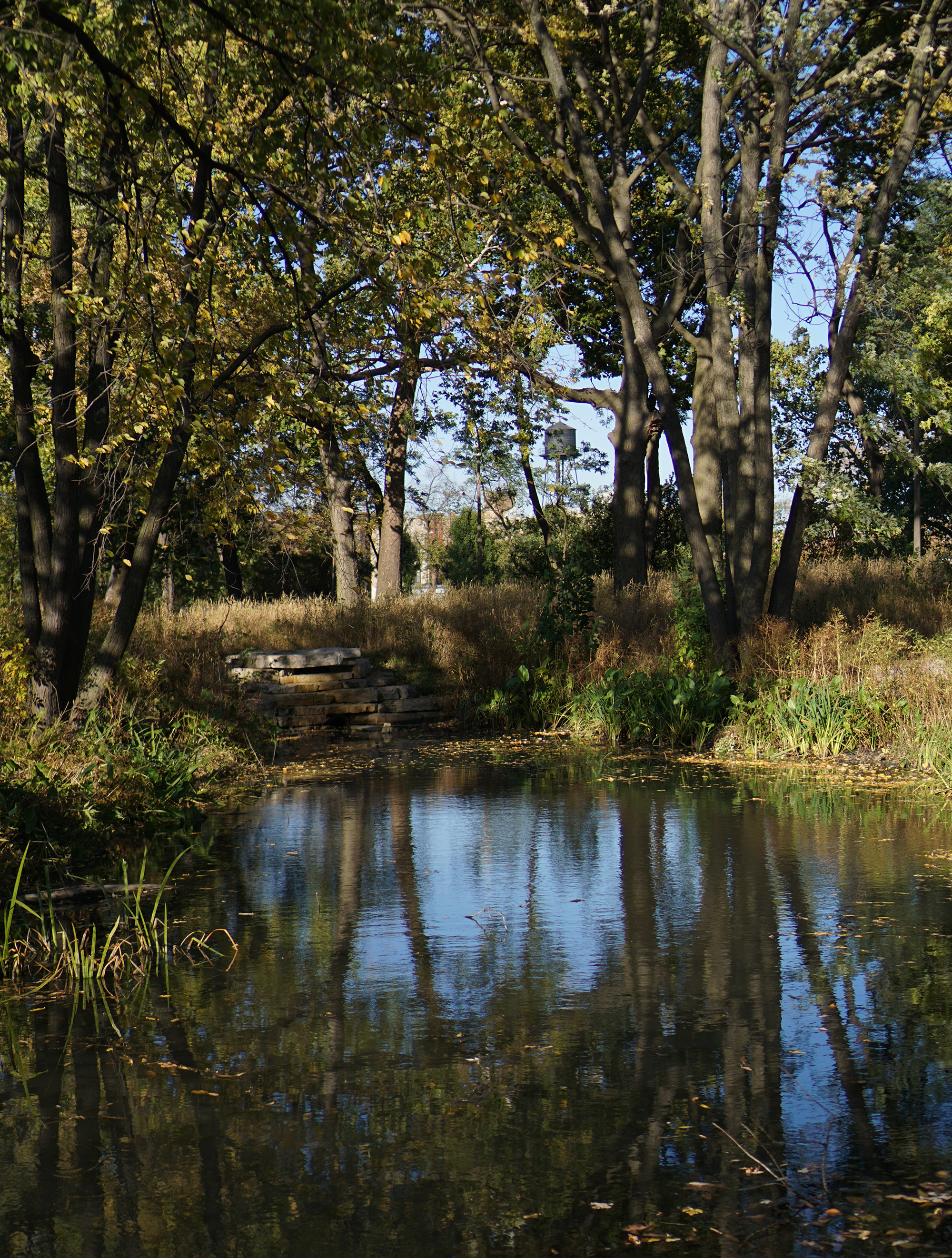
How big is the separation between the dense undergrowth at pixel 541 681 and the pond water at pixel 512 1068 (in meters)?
1.76

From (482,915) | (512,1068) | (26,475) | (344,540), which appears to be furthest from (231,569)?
(512,1068)

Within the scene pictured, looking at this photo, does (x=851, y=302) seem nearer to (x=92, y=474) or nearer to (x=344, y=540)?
(x=92, y=474)

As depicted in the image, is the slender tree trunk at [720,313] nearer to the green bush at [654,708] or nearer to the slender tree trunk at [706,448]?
the green bush at [654,708]

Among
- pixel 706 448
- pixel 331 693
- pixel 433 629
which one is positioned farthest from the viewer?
pixel 706 448

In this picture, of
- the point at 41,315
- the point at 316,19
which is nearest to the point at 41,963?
the point at 316,19

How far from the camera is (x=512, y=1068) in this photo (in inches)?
163

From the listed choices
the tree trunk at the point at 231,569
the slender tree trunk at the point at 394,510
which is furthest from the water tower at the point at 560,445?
the tree trunk at the point at 231,569

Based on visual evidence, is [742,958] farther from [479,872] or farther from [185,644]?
[185,644]

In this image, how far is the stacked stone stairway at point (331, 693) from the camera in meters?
16.9

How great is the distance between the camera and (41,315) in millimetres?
18594

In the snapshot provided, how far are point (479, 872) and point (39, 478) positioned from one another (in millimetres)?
5249

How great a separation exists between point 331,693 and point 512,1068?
1365 centimetres

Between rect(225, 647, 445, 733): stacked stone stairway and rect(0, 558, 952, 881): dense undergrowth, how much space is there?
619 mm

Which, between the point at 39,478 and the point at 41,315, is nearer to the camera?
the point at 39,478
